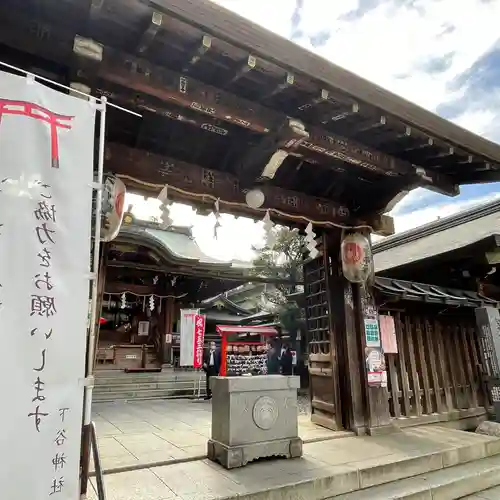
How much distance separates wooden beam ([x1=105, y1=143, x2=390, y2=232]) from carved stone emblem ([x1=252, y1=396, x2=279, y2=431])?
2825mm

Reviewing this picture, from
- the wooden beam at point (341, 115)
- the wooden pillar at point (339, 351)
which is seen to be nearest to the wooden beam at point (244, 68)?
the wooden beam at point (341, 115)

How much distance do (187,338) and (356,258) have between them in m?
8.63

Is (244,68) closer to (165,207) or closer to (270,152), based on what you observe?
(270,152)

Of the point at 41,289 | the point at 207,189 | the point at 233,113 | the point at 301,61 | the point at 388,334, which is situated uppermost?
the point at 301,61

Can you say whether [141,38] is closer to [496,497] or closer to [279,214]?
[279,214]

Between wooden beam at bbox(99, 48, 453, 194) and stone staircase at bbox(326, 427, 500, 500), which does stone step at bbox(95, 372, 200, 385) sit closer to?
stone staircase at bbox(326, 427, 500, 500)

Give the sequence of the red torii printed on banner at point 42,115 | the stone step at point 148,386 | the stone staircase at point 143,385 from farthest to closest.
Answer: the stone step at point 148,386 → the stone staircase at point 143,385 → the red torii printed on banner at point 42,115

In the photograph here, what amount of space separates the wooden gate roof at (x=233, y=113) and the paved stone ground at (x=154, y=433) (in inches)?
140

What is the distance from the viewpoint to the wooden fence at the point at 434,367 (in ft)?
24.7

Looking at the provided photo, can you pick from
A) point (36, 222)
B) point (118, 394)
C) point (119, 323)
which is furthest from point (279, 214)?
point (119, 323)

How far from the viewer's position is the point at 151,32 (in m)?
3.20

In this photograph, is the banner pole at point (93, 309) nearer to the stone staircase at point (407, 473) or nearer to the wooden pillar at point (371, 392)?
the stone staircase at point (407, 473)

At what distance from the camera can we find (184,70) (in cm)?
388

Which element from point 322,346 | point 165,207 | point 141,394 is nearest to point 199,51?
point 165,207
